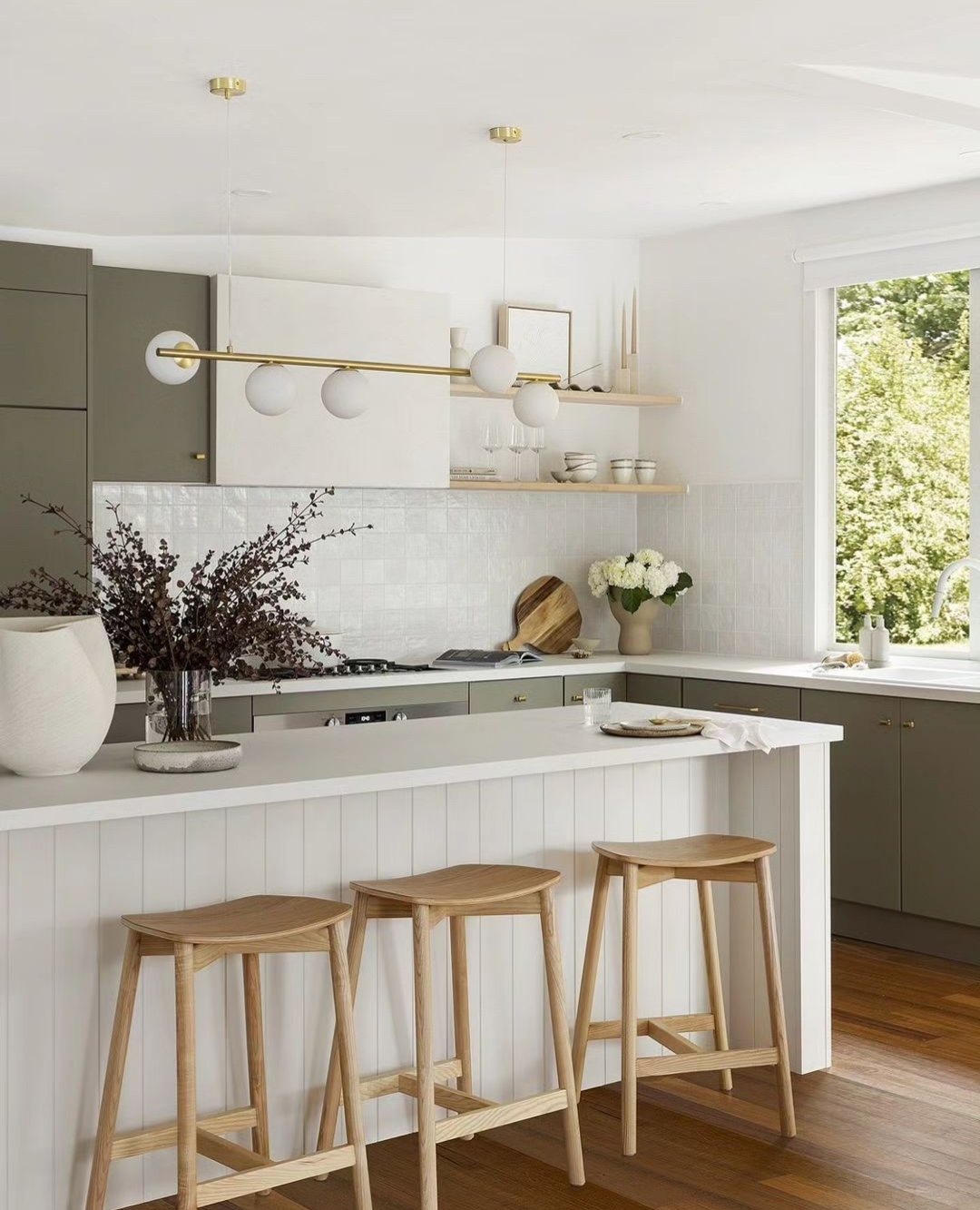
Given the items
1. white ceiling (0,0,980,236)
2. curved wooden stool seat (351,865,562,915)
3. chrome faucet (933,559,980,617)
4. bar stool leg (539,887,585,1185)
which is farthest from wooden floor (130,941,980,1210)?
white ceiling (0,0,980,236)

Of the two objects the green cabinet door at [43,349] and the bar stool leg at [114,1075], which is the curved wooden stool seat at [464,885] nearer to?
the bar stool leg at [114,1075]

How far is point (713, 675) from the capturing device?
5734 mm

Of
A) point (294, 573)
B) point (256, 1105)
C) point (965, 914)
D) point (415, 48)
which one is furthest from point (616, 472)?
point (256, 1105)

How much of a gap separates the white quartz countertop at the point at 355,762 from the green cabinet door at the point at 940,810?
3.63 feet

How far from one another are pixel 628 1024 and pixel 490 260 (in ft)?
12.4

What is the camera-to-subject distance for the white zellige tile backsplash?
5816 millimetres

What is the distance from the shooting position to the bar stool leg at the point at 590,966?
3576 millimetres

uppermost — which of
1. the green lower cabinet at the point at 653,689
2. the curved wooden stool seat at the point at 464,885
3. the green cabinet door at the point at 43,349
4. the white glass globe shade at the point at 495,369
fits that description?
the green cabinet door at the point at 43,349

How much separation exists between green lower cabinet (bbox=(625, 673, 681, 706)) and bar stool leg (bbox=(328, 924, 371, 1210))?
10.1 ft

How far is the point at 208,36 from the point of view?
→ 3.36 meters

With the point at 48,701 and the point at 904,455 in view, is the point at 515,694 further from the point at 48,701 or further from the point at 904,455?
the point at 48,701

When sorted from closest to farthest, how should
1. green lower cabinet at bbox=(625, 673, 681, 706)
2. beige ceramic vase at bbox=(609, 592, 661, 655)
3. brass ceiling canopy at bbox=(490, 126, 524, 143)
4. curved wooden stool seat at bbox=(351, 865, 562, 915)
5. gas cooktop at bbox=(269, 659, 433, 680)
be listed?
1. curved wooden stool seat at bbox=(351, 865, 562, 915)
2. brass ceiling canopy at bbox=(490, 126, 524, 143)
3. gas cooktop at bbox=(269, 659, 433, 680)
4. green lower cabinet at bbox=(625, 673, 681, 706)
5. beige ceramic vase at bbox=(609, 592, 661, 655)

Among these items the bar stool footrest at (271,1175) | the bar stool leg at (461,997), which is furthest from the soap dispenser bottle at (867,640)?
→ the bar stool footrest at (271,1175)

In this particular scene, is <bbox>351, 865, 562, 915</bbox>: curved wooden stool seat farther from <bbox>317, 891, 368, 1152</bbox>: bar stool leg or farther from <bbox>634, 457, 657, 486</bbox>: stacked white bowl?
<bbox>634, 457, 657, 486</bbox>: stacked white bowl
